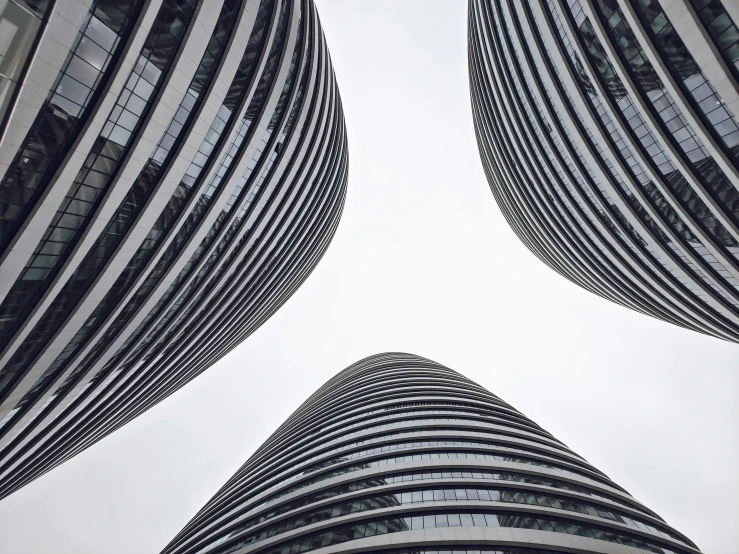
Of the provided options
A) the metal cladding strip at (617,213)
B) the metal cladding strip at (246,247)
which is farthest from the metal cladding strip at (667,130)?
the metal cladding strip at (246,247)

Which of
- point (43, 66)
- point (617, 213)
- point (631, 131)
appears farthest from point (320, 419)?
point (631, 131)

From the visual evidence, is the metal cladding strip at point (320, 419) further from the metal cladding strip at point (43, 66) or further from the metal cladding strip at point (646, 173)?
the metal cladding strip at point (43, 66)

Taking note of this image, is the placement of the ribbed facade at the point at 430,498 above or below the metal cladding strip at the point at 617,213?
below

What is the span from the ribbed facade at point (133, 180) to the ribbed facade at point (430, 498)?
62.0 ft

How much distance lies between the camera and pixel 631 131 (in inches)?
922

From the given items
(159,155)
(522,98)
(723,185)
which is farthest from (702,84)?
(159,155)

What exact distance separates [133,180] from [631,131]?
105 ft

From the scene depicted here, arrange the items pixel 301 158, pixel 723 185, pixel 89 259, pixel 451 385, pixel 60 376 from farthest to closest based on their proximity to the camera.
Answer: pixel 451 385
pixel 301 158
pixel 60 376
pixel 723 185
pixel 89 259

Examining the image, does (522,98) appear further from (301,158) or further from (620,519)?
(620,519)

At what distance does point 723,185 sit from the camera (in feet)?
69.8

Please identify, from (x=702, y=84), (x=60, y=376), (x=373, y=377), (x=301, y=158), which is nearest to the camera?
(x=702, y=84)

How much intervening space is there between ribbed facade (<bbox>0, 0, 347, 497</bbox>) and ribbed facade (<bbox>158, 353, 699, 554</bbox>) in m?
18.9

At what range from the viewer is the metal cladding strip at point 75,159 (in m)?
13.8

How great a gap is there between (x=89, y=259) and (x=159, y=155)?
7.29 meters
